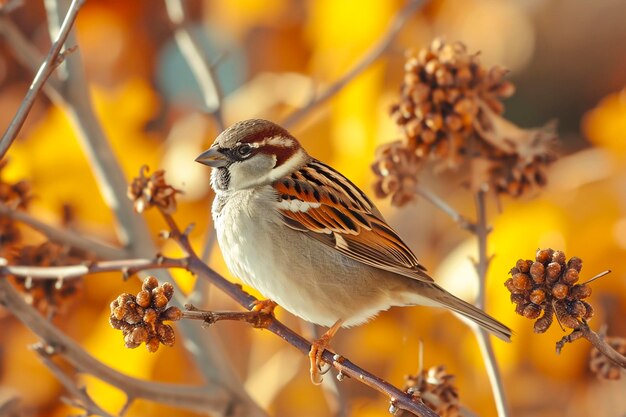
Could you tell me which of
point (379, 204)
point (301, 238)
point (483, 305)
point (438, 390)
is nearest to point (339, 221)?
point (301, 238)

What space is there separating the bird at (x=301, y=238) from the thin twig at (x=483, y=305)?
0.08 meters

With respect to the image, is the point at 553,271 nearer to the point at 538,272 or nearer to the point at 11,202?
the point at 538,272

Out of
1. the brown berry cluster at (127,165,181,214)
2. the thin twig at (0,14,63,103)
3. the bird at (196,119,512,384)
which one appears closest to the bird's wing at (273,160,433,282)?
the bird at (196,119,512,384)

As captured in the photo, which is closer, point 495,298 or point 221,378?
point 221,378

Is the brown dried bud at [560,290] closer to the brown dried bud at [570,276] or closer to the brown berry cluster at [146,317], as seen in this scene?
the brown dried bud at [570,276]

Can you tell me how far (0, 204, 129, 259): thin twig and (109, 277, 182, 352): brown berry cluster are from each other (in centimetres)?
51

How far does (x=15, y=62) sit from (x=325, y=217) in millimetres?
1788

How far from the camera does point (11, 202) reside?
5.14 ft

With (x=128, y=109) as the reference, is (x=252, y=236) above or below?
Answer: below

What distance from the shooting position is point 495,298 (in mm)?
2047

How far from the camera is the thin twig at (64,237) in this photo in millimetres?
1465

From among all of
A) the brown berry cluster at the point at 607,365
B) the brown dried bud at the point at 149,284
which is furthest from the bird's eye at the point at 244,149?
the brown berry cluster at the point at 607,365

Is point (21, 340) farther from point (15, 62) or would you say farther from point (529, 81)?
point (529, 81)

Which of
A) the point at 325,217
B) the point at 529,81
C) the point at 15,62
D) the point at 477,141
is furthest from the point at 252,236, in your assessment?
the point at 529,81
